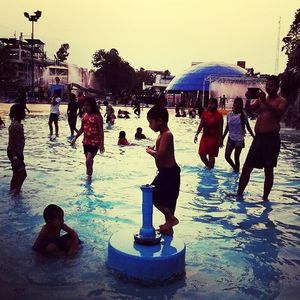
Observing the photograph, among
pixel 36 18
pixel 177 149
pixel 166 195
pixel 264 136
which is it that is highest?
pixel 36 18

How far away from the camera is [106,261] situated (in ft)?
13.9

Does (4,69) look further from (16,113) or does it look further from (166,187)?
(166,187)

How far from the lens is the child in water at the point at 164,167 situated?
458 centimetres

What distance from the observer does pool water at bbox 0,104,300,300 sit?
12.2 ft

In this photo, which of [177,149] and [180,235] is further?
[177,149]

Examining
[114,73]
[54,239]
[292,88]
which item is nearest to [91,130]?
[54,239]

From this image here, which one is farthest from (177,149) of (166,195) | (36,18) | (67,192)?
(36,18)

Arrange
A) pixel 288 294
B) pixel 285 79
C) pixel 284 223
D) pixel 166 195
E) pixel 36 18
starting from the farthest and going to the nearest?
pixel 36 18 → pixel 285 79 → pixel 284 223 → pixel 166 195 → pixel 288 294

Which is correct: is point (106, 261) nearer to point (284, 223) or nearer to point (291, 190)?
point (284, 223)

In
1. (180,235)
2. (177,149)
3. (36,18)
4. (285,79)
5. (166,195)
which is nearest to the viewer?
(166,195)

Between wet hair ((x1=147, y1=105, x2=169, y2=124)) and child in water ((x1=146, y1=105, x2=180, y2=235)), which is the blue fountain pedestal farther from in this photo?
wet hair ((x1=147, y1=105, x2=169, y2=124))

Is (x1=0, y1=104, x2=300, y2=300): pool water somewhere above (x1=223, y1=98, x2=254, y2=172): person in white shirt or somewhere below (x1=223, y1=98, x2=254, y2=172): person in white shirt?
below

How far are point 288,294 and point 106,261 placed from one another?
1671 mm

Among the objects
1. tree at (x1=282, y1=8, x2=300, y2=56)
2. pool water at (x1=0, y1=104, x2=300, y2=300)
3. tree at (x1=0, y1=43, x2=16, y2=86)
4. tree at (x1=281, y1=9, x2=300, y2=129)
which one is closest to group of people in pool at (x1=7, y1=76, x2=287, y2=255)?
pool water at (x1=0, y1=104, x2=300, y2=300)
